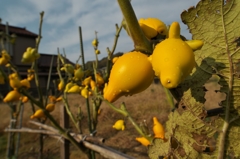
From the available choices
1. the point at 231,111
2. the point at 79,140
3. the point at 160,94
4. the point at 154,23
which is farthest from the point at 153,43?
the point at 160,94

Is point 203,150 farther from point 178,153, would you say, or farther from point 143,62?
point 143,62

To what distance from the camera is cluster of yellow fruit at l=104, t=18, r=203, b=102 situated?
0.27m

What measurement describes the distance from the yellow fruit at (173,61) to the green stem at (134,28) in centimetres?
6

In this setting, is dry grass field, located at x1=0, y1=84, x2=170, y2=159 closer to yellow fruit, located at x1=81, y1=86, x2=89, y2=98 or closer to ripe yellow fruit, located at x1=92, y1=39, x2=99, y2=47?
ripe yellow fruit, located at x1=92, y1=39, x2=99, y2=47

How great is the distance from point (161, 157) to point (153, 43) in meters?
0.24

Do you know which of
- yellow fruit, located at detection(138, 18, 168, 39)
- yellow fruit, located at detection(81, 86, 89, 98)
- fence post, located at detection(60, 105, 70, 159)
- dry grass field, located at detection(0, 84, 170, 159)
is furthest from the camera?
dry grass field, located at detection(0, 84, 170, 159)

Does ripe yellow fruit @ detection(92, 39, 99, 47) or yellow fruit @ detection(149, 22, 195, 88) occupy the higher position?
ripe yellow fruit @ detection(92, 39, 99, 47)

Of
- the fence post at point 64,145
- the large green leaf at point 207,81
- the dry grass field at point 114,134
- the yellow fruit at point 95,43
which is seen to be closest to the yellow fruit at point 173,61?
the large green leaf at point 207,81

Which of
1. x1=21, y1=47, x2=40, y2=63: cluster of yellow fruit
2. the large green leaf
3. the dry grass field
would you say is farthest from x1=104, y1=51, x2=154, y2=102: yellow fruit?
the dry grass field

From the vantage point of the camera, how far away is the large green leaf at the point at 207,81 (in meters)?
0.39

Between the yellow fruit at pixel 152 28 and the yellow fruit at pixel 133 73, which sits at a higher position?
the yellow fruit at pixel 152 28

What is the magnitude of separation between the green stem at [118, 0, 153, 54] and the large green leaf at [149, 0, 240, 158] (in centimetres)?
10

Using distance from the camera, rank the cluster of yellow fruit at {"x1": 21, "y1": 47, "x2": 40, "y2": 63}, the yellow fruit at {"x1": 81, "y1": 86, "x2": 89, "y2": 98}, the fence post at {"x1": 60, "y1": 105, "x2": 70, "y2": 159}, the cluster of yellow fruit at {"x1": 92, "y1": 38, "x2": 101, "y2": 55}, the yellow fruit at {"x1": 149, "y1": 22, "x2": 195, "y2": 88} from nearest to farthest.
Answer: the yellow fruit at {"x1": 149, "y1": 22, "x2": 195, "y2": 88} → the yellow fruit at {"x1": 81, "y1": 86, "x2": 89, "y2": 98} → the cluster of yellow fruit at {"x1": 21, "y1": 47, "x2": 40, "y2": 63} → the cluster of yellow fruit at {"x1": 92, "y1": 38, "x2": 101, "y2": 55} → the fence post at {"x1": 60, "y1": 105, "x2": 70, "y2": 159}

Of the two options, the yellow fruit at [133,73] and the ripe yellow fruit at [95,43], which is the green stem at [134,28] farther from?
the ripe yellow fruit at [95,43]
